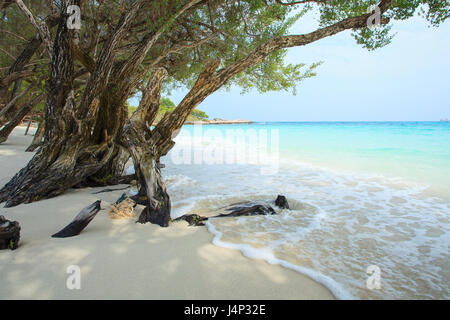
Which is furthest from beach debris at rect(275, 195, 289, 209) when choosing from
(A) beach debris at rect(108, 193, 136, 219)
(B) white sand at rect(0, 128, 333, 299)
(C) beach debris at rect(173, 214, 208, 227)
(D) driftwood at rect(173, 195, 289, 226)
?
(A) beach debris at rect(108, 193, 136, 219)

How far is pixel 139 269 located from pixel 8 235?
1.35 m

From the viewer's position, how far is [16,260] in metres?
2.23

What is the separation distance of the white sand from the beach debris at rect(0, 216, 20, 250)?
67 mm

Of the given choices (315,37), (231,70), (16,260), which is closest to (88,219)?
(16,260)

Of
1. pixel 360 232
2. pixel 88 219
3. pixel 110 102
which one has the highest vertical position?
pixel 110 102

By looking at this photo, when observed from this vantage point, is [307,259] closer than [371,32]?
Yes

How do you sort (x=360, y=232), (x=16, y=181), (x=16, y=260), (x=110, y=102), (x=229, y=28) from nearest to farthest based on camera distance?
(x=16, y=260) → (x=360, y=232) → (x=16, y=181) → (x=110, y=102) → (x=229, y=28)

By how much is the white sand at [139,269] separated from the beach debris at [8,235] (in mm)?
67

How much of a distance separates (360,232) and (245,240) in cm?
169

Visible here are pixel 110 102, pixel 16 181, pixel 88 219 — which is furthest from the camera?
pixel 110 102

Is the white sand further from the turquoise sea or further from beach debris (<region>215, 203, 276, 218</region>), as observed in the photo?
beach debris (<region>215, 203, 276, 218</region>)

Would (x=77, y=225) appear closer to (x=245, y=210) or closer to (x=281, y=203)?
(x=245, y=210)

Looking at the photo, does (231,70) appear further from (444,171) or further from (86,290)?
(444,171)

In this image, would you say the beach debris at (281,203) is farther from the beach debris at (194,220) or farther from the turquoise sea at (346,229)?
the beach debris at (194,220)
